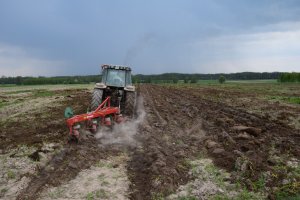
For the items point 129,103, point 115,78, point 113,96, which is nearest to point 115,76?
point 115,78

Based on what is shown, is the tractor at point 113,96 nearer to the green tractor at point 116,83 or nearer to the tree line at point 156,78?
the green tractor at point 116,83

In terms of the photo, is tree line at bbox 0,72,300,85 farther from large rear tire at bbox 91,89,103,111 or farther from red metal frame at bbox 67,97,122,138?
red metal frame at bbox 67,97,122,138

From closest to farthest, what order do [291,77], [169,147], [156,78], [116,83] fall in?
[169,147], [116,83], [291,77], [156,78]

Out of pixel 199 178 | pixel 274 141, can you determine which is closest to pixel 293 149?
pixel 274 141

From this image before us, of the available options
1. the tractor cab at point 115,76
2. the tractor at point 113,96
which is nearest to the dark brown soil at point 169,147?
the tractor at point 113,96

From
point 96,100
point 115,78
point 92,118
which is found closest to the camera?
point 92,118

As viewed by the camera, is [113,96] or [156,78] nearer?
[113,96]

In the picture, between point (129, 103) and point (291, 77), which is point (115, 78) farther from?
point (291, 77)

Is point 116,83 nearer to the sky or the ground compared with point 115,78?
nearer to the ground

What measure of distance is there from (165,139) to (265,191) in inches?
180

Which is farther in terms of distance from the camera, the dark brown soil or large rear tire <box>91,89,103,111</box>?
large rear tire <box>91,89,103,111</box>

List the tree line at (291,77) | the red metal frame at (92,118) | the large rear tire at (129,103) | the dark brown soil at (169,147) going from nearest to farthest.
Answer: the dark brown soil at (169,147)
the red metal frame at (92,118)
the large rear tire at (129,103)
the tree line at (291,77)

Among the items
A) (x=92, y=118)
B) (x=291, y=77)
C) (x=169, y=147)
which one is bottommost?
(x=291, y=77)

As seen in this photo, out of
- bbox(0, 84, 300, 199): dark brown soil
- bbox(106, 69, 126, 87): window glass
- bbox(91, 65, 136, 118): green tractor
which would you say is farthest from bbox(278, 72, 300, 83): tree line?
bbox(106, 69, 126, 87): window glass
